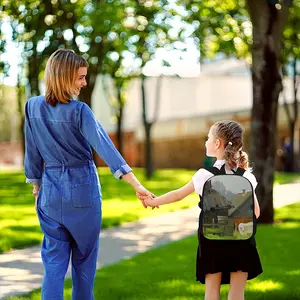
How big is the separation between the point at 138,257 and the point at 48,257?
3.86 m

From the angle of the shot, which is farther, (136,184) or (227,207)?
(136,184)

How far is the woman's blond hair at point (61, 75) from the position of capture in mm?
4254

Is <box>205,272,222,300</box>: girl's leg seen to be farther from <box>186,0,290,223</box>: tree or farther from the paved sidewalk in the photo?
<box>186,0,290,223</box>: tree

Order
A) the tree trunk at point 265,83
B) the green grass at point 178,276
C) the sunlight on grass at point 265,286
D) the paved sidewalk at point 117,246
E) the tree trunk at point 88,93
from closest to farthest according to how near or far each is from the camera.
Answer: the green grass at point 178,276, the sunlight on grass at point 265,286, the paved sidewalk at point 117,246, the tree trunk at point 265,83, the tree trunk at point 88,93

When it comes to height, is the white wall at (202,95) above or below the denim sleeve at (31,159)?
above

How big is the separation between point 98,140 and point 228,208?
874 mm

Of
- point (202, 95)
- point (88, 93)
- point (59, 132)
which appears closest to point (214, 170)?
point (59, 132)

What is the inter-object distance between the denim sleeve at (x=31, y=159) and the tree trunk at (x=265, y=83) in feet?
24.0

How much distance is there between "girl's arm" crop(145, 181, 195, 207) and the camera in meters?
4.31

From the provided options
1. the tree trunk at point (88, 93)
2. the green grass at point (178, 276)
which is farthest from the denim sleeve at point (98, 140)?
the tree trunk at point (88, 93)

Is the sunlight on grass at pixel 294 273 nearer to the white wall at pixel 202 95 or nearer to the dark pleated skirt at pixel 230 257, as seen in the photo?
the dark pleated skirt at pixel 230 257

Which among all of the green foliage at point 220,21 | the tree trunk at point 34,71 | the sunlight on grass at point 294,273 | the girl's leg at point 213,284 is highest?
the green foliage at point 220,21

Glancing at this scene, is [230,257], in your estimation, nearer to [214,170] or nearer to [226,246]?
[226,246]

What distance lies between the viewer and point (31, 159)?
4488mm
